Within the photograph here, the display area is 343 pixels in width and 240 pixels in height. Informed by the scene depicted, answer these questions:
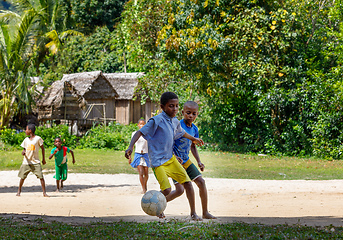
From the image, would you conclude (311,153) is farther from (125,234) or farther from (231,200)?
(125,234)

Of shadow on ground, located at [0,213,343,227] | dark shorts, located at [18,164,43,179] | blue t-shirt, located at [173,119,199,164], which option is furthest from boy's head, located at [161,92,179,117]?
dark shorts, located at [18,164,43,179]

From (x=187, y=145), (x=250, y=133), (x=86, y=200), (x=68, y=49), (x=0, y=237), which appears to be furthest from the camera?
(x=68, y=49)

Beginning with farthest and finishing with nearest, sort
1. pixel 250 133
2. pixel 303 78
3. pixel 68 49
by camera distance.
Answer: pixel 68 49, pixel 250 133, pixel 303 78

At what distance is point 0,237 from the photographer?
4703mm

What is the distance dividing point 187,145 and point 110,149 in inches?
635

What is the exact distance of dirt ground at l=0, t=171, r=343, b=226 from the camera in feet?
21.4

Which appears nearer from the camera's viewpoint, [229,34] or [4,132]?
[229,34]

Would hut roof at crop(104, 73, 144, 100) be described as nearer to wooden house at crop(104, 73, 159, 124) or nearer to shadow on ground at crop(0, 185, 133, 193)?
wooden house at crop(104, 73, 159, 124)

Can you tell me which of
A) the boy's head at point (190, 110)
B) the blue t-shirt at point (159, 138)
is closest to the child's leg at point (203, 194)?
the blue t-shirt at point (159, 138)

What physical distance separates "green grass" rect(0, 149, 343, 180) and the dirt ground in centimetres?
141

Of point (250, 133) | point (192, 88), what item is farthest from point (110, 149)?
point (250, 133)

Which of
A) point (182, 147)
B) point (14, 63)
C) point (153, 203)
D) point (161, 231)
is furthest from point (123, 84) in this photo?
point (161, 231)

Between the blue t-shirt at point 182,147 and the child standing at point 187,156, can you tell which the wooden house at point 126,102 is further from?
the blue t-shirt at point 182,147

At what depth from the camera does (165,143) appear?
5750 mm
